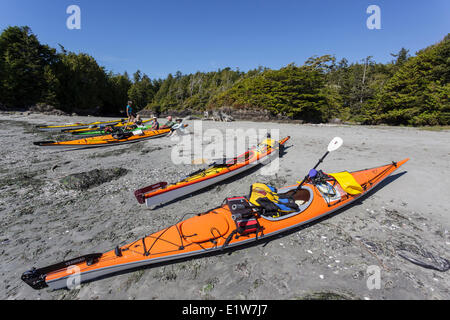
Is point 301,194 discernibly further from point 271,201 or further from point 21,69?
point 21,69

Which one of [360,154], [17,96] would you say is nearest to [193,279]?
[360,154]

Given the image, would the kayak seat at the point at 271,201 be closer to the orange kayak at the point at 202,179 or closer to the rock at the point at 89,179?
the orange kayak at the point at 202,179

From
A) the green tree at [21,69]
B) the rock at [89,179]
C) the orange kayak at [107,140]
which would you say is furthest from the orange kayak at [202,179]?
the green tree at [21,69]

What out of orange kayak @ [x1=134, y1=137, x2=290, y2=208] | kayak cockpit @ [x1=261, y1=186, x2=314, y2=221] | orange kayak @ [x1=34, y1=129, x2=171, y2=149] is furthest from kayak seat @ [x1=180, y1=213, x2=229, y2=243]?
orange kayak @ [x1=34, y1=129, x2=171, y2=149]

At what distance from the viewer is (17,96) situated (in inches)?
1363

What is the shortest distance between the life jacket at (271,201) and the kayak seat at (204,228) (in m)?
1.07

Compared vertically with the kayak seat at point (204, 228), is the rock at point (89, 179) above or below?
above

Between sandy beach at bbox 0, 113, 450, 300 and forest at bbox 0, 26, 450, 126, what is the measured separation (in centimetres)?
1675

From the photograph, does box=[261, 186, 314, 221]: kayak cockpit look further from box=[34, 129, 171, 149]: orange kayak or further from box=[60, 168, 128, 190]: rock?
box=[34, 129, 171, 149]: orange kayak

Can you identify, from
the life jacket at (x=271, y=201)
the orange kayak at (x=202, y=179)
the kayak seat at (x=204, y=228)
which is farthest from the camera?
the orange kayak at (x=202, y=179)

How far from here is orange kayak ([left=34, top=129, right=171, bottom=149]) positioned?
1102 cm

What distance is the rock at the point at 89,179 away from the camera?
7.00m

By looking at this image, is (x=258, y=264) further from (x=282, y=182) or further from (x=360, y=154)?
(x=360, y=154)
